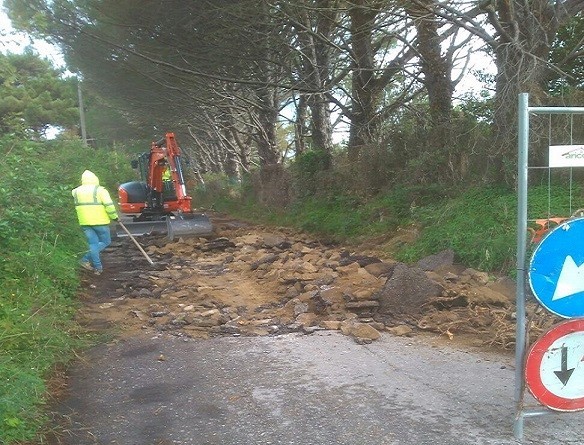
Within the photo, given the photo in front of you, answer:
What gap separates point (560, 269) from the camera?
334cm

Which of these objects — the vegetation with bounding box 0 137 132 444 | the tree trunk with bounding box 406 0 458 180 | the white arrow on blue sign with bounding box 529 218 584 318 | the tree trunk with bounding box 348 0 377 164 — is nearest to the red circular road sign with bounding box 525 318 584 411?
the white arrow on blue sign with bounding box 529 218 584 318

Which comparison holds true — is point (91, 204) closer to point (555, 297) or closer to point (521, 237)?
point (521, 237)

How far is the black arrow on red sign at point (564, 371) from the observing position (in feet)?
11.2

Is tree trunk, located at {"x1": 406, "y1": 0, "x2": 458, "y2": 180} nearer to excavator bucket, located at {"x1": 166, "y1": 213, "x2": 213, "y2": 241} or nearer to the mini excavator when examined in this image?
excavator bucket, located at {"x1": 166, "y1": 213, "x2": 213, "y2": 241}

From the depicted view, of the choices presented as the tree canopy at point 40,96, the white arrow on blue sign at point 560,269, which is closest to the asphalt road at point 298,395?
the white arrow on blue sign at point 560,269

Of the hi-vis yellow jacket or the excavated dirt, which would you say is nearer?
the excavated dirt

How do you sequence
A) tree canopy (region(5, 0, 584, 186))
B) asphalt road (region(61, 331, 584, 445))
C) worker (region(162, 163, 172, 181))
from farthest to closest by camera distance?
worker (region(162, 163, 172, 181)) < tree canopy (region(5, 0, 584, 186)) < asphalt road (region(61, 331, 584, 445))

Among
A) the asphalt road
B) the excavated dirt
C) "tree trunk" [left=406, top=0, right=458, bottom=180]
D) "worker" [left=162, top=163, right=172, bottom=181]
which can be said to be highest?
"tree trunk" [left=406, top=0, right=458, bottom=180]

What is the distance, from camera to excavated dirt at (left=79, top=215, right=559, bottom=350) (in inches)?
242

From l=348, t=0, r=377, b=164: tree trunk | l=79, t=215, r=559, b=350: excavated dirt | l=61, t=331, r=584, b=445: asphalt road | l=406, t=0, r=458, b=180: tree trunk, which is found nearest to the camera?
l=61, t=331, r=584, b=445: asphalt road

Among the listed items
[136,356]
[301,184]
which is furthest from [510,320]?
[301,184]

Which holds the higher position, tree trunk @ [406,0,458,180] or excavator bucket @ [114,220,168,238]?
tree trunk @ [406,0,458,180]

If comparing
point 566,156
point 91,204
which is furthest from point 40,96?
point 566,156

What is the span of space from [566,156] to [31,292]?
18.6 ft
